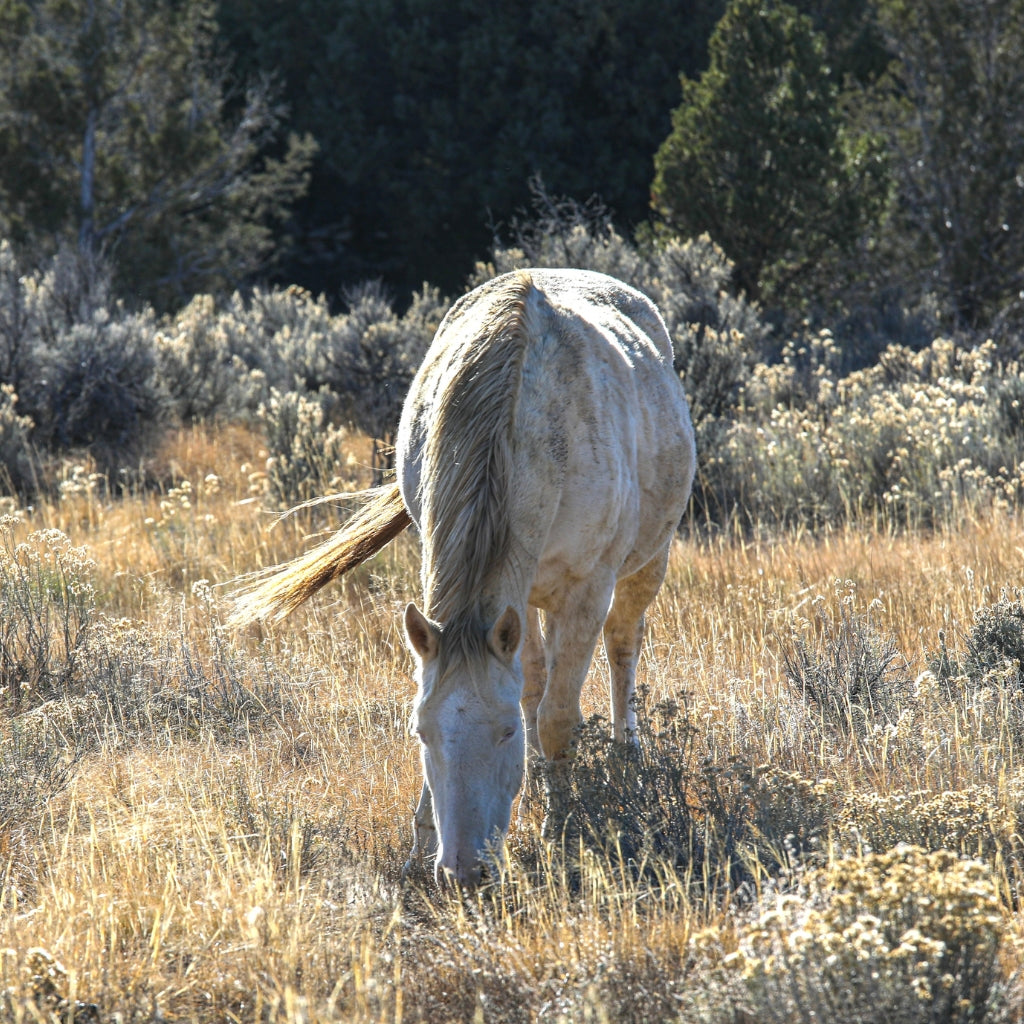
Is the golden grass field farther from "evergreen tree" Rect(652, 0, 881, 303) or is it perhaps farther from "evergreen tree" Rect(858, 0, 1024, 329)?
"evergreen tree" Rect(858, 0, 1024, 329)

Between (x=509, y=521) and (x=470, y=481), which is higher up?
(x=470, y=481)

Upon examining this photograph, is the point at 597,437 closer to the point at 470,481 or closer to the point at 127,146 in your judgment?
the point at 470,481

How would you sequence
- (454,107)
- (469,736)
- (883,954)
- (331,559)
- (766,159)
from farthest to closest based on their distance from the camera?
1. (454,107)
2. (766,159)
3. (331,559)
4. (469,736)
5. (883,954)

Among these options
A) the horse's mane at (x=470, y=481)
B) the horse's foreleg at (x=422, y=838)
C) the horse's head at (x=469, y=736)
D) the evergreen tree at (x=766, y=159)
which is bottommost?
the horse's foreleg at (x=422, y=838)

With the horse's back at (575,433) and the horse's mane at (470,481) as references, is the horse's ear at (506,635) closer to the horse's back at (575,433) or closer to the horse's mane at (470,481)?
the horse's mane at (470,481)

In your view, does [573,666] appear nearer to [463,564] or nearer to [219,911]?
[463,564]

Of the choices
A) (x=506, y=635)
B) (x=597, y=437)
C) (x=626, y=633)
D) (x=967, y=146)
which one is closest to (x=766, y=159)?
(x=967, y=146)

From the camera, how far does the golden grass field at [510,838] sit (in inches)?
97.3

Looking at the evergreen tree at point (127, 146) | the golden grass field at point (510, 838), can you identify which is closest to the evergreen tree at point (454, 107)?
the evergreen tree at point (127, 146)

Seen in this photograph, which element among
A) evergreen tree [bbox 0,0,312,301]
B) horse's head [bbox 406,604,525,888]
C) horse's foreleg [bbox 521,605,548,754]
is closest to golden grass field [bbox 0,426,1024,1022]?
horse's head [bbox 406,604,525,888]

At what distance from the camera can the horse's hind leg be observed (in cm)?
484

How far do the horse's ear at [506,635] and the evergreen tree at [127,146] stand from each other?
17777mm

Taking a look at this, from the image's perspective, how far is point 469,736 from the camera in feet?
9.52

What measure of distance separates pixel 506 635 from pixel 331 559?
1.61 metres
